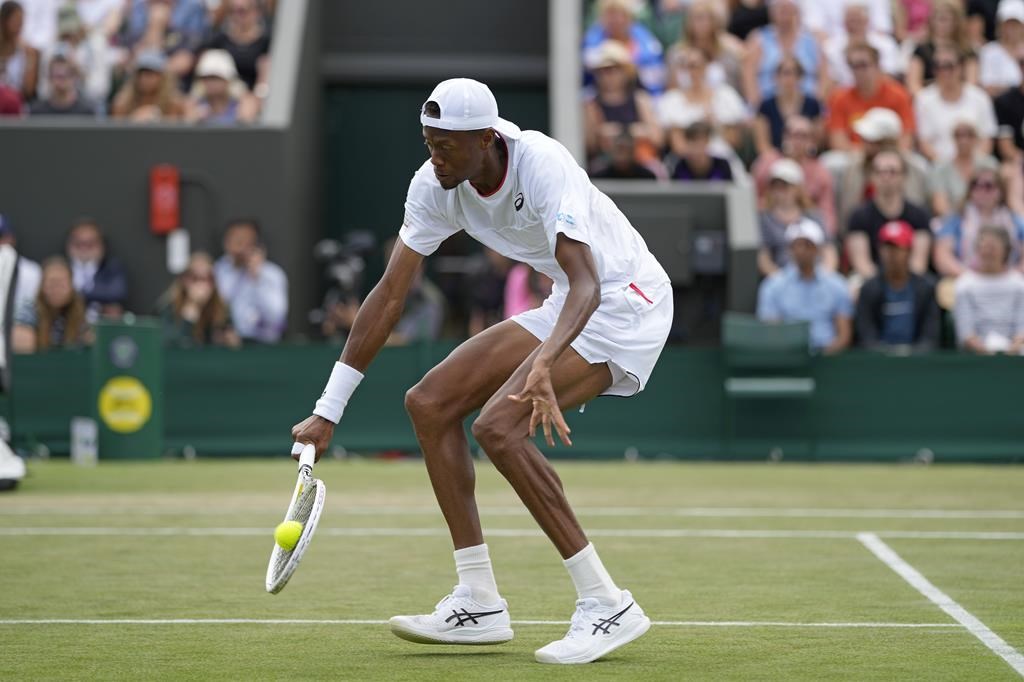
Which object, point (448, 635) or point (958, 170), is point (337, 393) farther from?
point (958, 170)

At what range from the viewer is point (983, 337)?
15453 mm

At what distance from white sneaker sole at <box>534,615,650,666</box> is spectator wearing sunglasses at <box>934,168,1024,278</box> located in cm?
1051

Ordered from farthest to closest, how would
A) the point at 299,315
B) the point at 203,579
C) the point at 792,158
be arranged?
1. the point at 299,315
2. the point at 792,158
3. the point at 203,579

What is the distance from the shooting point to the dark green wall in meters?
15.1

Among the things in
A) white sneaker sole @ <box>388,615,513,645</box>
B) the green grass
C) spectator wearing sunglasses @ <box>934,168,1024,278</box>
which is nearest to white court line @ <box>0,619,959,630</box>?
the green grass

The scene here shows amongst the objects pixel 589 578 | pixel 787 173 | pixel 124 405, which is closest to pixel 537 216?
pixel 589 578

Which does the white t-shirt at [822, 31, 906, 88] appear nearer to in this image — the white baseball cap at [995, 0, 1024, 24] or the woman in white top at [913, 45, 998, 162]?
the woman in white top at [913, 45, 998, 162]

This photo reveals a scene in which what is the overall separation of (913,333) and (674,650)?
969cm

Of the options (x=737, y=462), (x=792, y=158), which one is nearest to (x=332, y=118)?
(x=792, y=158)

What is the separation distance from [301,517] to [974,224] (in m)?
11.4

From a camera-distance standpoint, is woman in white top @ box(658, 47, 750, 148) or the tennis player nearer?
the tennis player

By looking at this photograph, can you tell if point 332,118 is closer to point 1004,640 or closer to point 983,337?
point 983,337

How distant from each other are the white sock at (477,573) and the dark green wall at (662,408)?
837 cm

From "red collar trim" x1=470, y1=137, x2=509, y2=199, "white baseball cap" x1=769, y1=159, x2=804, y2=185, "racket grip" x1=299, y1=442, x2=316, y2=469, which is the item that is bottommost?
"racket grip" x1=299, y1=442, x2=316, y2=469
